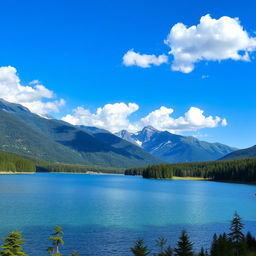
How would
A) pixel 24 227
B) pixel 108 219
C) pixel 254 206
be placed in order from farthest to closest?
1. pixel 254 206
2. pixel 108 219
3. pixel 24 227

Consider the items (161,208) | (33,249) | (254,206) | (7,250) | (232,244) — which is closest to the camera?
(7,250)

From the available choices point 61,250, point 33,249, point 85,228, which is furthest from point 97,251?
point 85,228

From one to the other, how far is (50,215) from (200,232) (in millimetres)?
39700

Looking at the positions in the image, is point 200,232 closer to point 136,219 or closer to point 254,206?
point 136,219

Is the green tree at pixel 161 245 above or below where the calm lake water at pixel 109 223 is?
above

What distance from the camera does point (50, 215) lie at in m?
85.6

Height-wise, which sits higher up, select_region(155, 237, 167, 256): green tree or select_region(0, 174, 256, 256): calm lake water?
select_region(155, 237, 167, 256): green tree

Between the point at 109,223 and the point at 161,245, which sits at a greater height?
the point at 161,245

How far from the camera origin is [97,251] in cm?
5547

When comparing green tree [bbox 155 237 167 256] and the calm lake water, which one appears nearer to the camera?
green tree [bbox 155 237 167 256]

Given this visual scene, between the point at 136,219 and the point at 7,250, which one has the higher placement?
the point at 7,250

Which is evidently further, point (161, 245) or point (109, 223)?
point (109, 223)

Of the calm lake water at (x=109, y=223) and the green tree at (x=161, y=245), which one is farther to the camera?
the calm lake water at (x=109, y=223)

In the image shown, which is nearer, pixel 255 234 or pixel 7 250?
pixel 7 250
